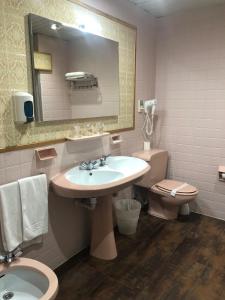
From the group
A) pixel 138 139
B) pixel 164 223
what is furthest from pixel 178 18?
pixel 164 223

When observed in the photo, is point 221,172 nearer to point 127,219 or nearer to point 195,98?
point 195,98

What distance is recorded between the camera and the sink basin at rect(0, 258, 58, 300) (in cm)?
135

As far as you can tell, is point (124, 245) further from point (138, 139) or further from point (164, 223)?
point (138, 139)

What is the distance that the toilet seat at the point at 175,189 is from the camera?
102 inches

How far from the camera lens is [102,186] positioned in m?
1.65

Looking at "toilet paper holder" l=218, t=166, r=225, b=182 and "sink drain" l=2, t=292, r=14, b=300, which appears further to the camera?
"toilet paper holder" l=218, t=166, r=225, b=182

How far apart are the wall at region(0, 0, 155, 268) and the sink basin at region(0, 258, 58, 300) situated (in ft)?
1.10

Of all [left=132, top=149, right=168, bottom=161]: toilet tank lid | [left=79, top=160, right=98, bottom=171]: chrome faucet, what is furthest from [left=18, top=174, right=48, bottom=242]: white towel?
[left=132, top=149, right=168, bottom=161]: toilet tank lid

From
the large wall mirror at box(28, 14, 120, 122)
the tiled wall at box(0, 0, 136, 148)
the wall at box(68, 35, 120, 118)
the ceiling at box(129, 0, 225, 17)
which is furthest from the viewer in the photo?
the ceiling at box(129, 0, 225, 17)

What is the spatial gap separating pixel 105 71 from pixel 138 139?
93cm

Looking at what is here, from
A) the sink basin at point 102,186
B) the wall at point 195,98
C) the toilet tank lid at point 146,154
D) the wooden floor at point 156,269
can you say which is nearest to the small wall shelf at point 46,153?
the sink basin at point 102,186

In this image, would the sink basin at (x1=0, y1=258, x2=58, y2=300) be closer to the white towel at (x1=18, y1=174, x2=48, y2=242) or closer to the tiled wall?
the white towel at (x1=18, y1=174, x2=48, y2=242)

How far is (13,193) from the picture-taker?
1.54 metres

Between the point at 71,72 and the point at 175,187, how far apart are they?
1.65 metres
